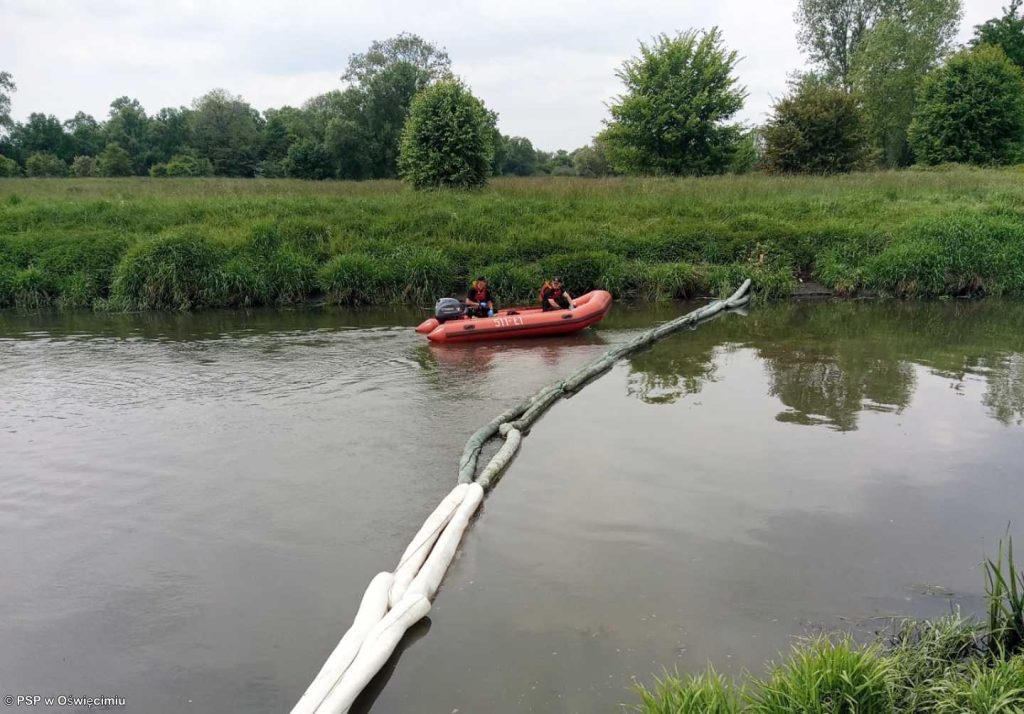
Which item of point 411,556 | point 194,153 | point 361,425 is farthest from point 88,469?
point 194,153

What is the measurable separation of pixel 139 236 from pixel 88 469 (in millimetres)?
10439

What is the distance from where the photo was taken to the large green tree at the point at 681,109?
71.7ft

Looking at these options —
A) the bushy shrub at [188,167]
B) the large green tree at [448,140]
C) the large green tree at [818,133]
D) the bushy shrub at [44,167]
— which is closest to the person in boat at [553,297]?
the large green tree at [448,140]

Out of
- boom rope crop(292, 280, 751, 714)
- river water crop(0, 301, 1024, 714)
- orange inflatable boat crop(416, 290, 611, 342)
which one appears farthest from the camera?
orange inflatable boat crop(416, 290, 611, 342)

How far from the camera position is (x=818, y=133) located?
20641 millimetres

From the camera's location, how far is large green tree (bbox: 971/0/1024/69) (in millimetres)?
33719

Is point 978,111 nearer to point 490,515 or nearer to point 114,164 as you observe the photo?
point 490,515

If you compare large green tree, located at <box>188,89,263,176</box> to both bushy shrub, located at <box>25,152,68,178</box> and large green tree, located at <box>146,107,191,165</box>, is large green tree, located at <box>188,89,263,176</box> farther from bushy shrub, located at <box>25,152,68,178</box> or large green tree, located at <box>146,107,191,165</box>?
bushy shrub, located at <box>25,152,68,178</box>

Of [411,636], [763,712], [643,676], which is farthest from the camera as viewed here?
[411,636]

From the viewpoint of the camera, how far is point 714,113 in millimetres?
21875

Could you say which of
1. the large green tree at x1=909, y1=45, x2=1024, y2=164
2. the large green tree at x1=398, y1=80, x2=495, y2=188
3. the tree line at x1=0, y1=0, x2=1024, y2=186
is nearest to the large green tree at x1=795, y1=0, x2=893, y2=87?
the tree line at x1=0, y1=0, x2=1024, y2=186

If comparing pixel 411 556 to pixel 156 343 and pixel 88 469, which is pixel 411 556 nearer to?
pixel 88 469

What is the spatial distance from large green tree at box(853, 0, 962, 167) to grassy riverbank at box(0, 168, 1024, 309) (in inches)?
702

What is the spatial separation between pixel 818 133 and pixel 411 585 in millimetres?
20344
